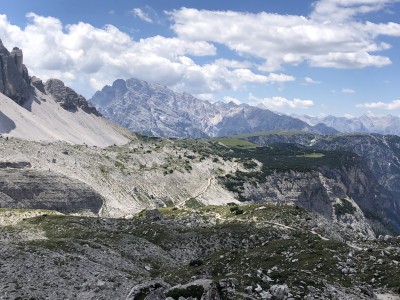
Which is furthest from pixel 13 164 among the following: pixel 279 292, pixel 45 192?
pixel 279 292

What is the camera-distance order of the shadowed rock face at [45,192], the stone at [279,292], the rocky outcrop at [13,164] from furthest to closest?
the rocky outcrop at [13,164], the shadowed rock face at [45,192], the stone at [279,292]

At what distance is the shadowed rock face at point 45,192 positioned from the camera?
521ft

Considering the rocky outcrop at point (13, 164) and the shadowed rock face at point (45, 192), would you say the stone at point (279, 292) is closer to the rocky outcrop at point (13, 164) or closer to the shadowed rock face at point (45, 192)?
the shadowed rock face at point (45, 192)

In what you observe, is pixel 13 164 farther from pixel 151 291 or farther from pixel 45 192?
pixel 151 291

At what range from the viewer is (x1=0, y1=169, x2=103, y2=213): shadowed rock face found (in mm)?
158750

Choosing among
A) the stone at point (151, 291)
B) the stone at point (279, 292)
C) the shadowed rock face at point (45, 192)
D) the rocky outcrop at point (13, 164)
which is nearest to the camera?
the stone at point (151, 291)

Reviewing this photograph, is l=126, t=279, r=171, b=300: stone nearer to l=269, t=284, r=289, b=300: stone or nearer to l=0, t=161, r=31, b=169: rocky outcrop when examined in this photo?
l=269, t=284, r=289, b=300: stone

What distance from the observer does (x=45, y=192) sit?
166000mm

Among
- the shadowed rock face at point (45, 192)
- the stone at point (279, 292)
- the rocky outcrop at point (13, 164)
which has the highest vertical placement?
the stone at point (279, 292)

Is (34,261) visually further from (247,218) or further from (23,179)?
(23,179)

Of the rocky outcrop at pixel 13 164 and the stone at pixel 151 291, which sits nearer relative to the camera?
the stone at pixel 151 291

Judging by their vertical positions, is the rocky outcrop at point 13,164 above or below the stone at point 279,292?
below

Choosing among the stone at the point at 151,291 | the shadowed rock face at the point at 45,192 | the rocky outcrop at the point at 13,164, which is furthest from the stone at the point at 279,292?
the rocky outcrop at the point at 13,164

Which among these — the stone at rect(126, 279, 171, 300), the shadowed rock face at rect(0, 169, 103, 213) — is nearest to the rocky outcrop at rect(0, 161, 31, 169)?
the shadowed rock face at rect(0, 169, 103, 213)
